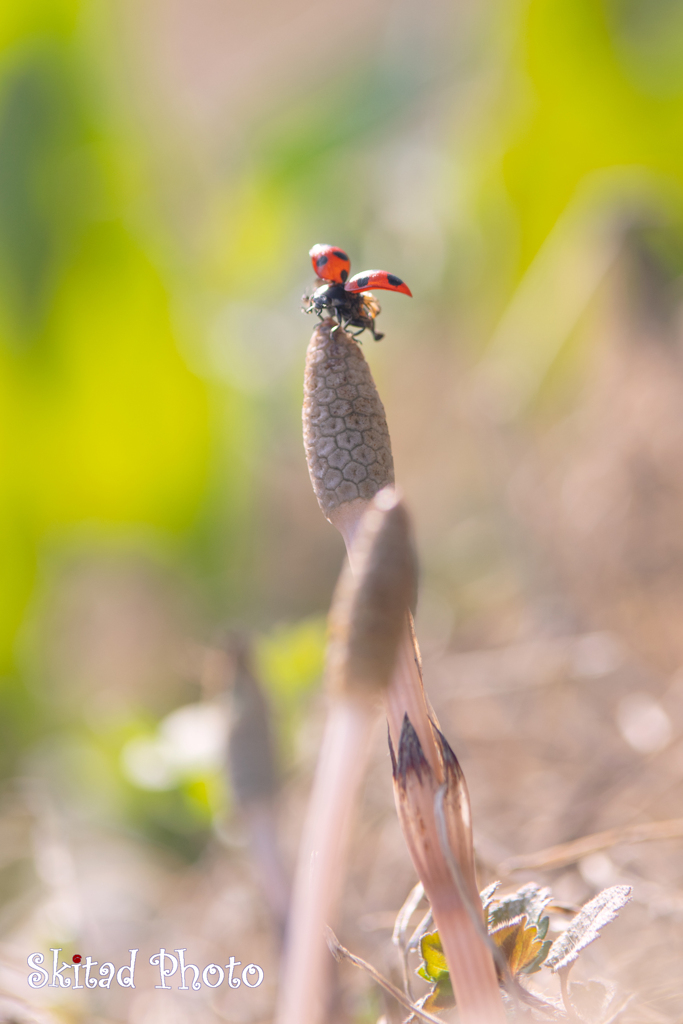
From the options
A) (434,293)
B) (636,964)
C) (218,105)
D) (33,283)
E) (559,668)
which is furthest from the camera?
(218,105)

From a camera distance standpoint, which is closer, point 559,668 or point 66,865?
point 66,865

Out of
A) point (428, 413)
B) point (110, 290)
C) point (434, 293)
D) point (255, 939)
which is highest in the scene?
point (434, 293)

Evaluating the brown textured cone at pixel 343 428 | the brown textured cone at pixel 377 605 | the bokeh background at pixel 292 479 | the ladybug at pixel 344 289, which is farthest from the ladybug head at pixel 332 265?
the bokeh background at pixel 292 479

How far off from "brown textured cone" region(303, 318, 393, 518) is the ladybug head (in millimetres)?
168

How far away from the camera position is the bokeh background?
0.98 metres

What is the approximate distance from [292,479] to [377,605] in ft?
6.73

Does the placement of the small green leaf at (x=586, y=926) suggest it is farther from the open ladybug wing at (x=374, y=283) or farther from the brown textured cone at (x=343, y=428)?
the open ladybug wing at (x=374, y=283)

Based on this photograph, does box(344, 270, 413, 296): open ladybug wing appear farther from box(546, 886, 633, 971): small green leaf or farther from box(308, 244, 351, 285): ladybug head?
box(546, 886, 633, 971): small green leaf

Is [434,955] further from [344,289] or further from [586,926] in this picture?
[344,289]

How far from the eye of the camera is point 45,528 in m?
1.78

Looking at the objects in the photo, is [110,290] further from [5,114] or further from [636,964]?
[636,964]

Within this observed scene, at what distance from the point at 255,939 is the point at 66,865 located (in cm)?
26

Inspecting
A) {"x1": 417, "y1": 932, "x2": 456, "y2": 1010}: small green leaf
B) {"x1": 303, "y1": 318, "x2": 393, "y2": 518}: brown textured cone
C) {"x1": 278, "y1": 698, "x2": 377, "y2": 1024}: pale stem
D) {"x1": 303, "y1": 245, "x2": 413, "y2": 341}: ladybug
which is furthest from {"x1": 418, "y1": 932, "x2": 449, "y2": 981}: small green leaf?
{"x1": 303, "y1": 245, "x2": 413, "y2": 341}: ladybug

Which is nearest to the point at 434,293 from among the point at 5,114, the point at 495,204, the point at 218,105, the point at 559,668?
the point at 495,204
